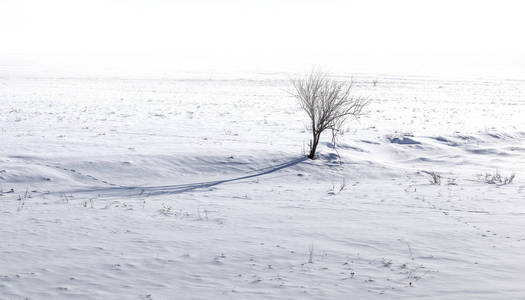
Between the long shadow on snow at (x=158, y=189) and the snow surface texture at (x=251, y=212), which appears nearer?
the snow surface texture at (x=251, y=212)

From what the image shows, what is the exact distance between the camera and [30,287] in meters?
6.52

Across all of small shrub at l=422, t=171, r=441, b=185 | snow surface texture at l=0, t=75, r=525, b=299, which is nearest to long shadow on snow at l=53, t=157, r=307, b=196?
snow surface texture at l=0, t=75, r=525, b=299

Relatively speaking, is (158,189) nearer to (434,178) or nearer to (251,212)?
(251,212)

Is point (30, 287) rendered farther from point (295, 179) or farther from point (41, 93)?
point (41, 93)

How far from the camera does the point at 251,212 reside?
10.9m

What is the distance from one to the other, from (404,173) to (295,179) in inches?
137

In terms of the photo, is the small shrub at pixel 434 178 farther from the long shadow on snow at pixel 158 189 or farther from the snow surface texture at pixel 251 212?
the long shadow on snow at pixel 158 189

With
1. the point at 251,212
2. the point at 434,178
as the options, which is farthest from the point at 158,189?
the point at 434,178

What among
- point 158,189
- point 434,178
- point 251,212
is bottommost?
point 158,189

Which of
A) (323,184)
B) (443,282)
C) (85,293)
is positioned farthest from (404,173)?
(85,293)

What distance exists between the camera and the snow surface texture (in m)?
6.99

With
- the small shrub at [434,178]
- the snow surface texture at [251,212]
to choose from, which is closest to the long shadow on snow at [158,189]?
the snow surface texture at [251,212]

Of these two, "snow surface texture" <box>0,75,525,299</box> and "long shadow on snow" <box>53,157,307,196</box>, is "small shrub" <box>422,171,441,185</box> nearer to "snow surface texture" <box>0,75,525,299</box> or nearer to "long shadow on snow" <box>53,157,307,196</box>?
"snow surface texture" <box>0,75,525,299</box>

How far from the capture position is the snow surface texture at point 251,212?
6988 mm
